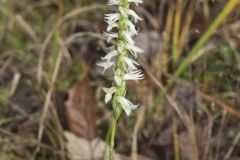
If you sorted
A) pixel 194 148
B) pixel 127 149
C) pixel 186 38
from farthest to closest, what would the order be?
pixel 186 38 < pixel 127 149 < pixel 194 148

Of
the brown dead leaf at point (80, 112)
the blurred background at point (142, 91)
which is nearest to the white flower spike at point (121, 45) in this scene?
the blurred background at point (142, 91)

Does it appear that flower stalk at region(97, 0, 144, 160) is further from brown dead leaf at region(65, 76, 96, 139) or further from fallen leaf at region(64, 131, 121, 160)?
brown dead leaf at region(65, 76, 96, 139)

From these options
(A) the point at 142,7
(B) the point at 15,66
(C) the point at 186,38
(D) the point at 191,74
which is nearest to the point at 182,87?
(D) the point at 191,74

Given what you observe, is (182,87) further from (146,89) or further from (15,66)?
(15,66)

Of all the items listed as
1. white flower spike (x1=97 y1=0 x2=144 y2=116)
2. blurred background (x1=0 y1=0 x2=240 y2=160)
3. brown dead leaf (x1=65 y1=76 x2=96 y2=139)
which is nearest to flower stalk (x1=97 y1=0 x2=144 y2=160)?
white flower spike (x1=97 y1=0 x2=144 y2=116)

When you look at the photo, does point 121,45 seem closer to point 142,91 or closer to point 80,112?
point 80,112

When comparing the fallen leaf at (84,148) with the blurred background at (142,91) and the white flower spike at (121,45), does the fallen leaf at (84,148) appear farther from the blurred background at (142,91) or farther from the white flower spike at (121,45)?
the white flower spike at (121,45)

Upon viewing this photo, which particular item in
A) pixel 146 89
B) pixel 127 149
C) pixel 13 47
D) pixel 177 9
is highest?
pixel 177 9

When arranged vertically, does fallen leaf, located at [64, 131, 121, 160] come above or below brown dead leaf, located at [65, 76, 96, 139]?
below
